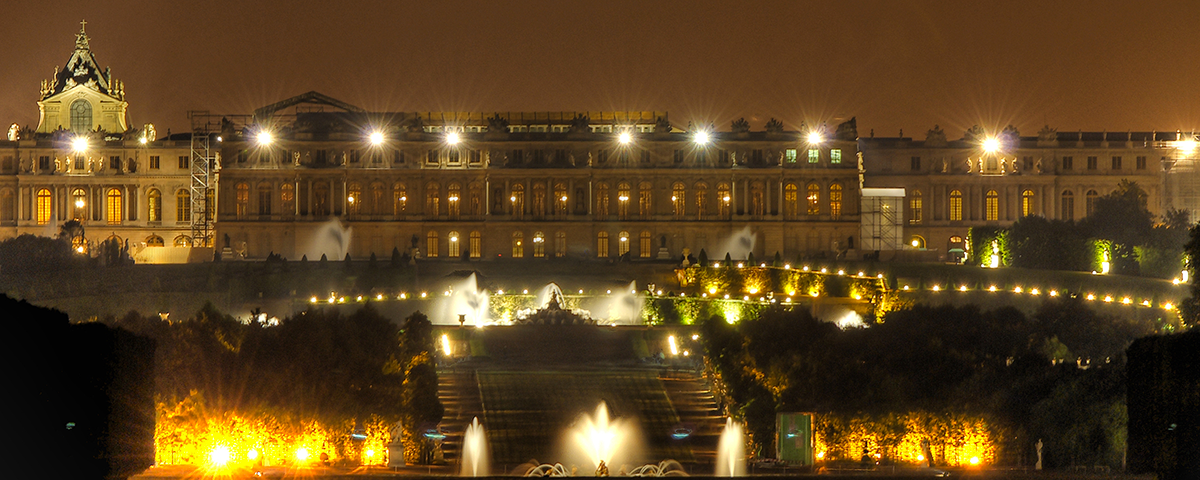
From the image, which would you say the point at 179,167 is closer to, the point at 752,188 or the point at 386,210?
the point at 386,210

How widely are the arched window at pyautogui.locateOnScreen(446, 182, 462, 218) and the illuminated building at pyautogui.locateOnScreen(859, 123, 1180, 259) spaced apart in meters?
24.0

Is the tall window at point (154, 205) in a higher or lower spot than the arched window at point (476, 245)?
higher

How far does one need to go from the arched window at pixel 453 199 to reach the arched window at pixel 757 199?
54.6ft

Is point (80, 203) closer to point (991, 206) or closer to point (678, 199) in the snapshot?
point (678, 199)

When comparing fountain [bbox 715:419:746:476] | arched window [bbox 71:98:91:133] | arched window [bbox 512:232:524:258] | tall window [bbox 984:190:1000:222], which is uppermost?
arched window [bbox 71:98:91:133]

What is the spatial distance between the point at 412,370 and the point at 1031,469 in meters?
16.2

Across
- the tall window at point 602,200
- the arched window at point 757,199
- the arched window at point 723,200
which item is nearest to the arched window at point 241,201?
the tall window at point 602,200

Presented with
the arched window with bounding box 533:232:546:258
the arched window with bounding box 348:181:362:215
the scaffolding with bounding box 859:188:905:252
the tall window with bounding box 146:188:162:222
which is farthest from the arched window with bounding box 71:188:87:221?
the scaffolding with bounding box 859:188:905:252

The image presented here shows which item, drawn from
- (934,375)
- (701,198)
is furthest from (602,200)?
(934,375)

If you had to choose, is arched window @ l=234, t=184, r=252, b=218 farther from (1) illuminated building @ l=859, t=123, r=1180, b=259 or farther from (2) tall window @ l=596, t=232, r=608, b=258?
(1) illuminated building @ l=859, t=123, r=1180, b=259

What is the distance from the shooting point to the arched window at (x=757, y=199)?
310 ft

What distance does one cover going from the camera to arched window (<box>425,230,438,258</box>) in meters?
94.2

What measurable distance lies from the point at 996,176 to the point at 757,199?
15.0m

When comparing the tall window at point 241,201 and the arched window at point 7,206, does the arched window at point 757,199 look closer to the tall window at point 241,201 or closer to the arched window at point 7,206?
the tall window at point 241,201
